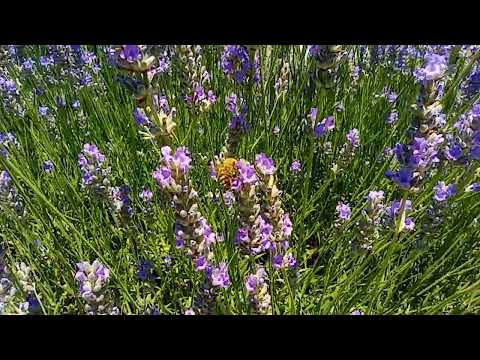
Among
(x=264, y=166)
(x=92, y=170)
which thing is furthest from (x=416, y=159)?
(x=92, y=170)

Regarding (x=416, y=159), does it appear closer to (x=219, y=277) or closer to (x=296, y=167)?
(x=219, y=277)

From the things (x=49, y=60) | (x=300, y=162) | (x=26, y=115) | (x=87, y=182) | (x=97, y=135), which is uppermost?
(x=49, y=60)

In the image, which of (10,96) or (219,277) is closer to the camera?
(219,277)

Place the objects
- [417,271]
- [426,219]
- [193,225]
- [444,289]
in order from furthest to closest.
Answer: [417,271]
[444,289]
[426,219]
[193,225]

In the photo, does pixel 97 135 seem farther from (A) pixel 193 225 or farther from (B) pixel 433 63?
(B) pixel 433 63

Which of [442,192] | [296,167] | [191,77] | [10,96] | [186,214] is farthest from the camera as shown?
[10,96]

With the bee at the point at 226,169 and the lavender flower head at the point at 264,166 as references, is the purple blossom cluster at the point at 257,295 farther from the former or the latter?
the bee at the point at 226,169

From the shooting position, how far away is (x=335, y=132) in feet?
7.06

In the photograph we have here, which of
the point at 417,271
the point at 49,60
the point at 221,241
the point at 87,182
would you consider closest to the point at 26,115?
the point at 49,60

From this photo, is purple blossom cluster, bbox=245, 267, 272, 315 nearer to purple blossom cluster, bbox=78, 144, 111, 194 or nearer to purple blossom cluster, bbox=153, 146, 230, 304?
purple blossom cluster, bbox=153, 146, 230, 304

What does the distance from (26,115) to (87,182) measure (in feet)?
3.91

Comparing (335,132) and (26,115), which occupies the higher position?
(26,115)

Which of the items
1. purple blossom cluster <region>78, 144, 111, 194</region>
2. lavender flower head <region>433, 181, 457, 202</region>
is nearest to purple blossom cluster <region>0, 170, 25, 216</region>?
purple blossom cluster <region>78, 144, 111, 194</region>

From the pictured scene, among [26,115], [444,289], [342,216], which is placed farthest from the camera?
[26,115]
